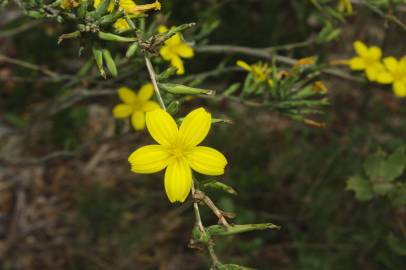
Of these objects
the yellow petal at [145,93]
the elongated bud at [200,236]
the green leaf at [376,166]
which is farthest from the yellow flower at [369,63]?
the elongated bud at [200,236]

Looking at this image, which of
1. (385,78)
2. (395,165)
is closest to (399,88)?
(385,78)

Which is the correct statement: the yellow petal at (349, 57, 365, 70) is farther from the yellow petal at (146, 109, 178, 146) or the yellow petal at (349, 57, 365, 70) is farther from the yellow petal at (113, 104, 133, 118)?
the yellow petal at (146, 109, 178, 146)

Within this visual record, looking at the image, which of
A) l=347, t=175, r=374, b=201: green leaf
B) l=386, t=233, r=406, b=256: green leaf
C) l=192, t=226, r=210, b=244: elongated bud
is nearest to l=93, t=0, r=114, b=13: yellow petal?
l=192, t=226, r=210, b=244: elongated bud

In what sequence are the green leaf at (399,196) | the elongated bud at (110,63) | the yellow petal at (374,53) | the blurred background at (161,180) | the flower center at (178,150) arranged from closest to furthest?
1. the flower center at (178,150)
2. the elongated bud at (110,63)
3. the green leaf at (399,196)
4. the yellow petal at (374,53)
5. the blurred background at (161,180)

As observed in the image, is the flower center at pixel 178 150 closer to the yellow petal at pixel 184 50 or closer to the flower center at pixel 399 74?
the yellow petal at pixel 184 50

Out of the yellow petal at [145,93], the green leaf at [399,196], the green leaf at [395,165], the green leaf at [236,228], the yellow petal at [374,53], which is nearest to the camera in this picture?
the green leaf at [236,228]

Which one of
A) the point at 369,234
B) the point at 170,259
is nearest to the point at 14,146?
the point at 170,259

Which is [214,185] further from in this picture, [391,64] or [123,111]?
[391,64]
